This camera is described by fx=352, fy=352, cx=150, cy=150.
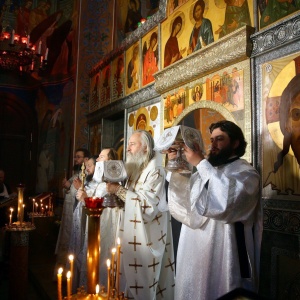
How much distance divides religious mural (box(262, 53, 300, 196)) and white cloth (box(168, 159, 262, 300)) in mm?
910

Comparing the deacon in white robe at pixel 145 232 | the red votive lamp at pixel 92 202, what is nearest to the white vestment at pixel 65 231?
the deacon in white robe at pixel 145 232

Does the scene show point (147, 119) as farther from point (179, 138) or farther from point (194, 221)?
point (194, 221)

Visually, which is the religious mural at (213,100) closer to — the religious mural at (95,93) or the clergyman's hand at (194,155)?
the clergyman's hand at (194,155)

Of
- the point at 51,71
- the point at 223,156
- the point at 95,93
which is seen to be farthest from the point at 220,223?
the point at 51,71

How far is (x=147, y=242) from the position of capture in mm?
3555

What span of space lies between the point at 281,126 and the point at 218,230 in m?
1.42

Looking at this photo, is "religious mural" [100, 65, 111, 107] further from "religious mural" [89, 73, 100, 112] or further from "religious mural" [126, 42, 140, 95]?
"religious mural" [126, 42, 140, 95]

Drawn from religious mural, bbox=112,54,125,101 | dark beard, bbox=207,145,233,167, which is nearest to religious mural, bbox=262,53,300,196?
dark beard, bbox=207,145,233,167

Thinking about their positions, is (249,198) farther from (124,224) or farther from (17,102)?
(17,102)

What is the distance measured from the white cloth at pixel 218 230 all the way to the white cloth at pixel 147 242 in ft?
2.54

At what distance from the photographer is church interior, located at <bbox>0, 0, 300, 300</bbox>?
3438 millimetres

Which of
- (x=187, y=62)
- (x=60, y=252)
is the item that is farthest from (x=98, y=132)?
(x=187, y=62)

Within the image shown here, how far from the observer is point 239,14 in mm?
4141

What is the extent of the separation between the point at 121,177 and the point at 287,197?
5.29 feet
